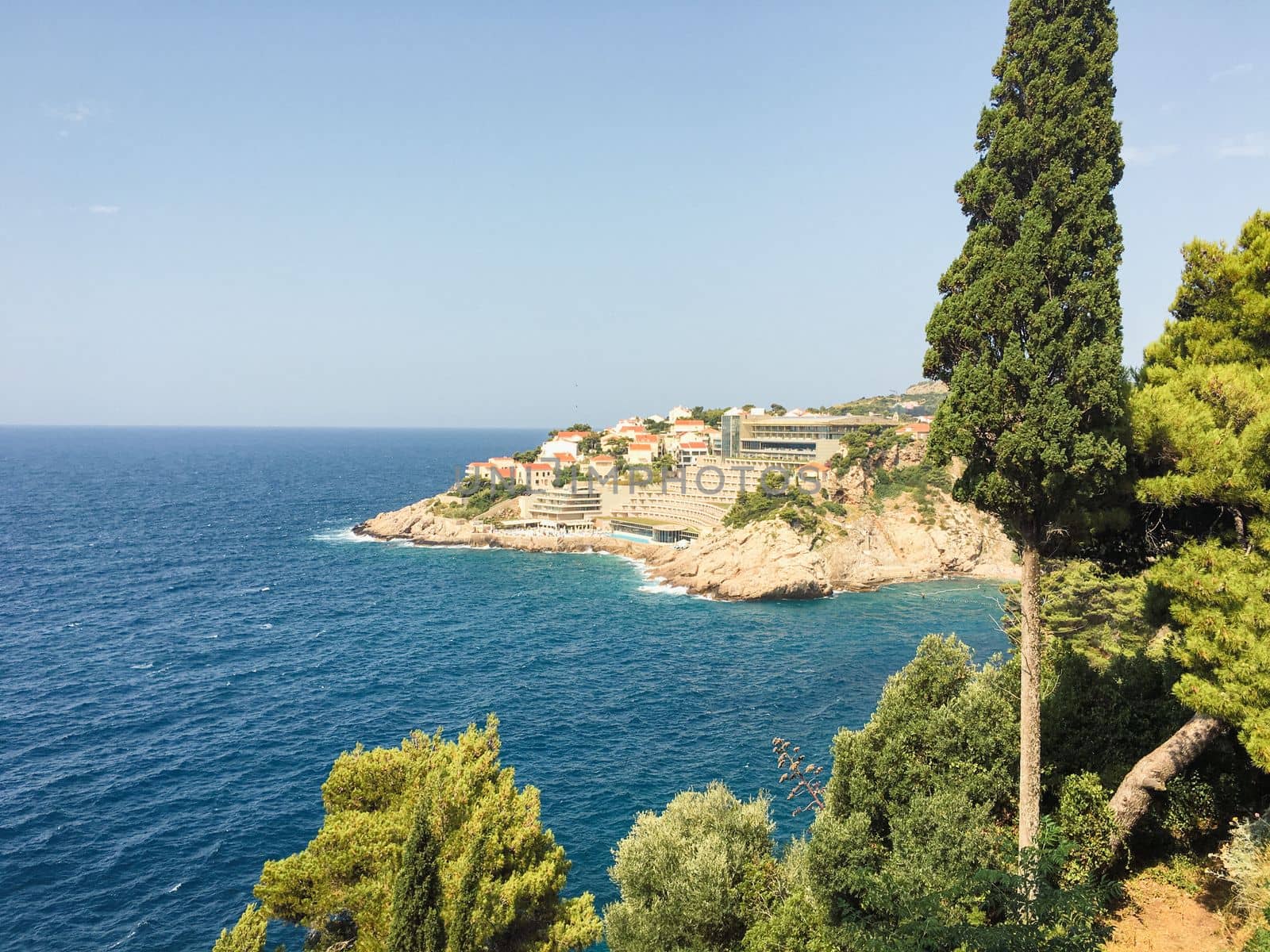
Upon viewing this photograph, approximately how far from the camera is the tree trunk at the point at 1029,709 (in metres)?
12.2

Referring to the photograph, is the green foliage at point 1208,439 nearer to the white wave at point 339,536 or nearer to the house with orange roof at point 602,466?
the house with orange roof at point 602,466

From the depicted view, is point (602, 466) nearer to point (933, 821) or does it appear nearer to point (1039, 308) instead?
point (933, 821)

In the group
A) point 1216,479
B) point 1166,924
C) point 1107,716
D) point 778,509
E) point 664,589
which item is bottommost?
point 664,589

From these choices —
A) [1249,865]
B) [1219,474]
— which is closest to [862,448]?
[1219,474]

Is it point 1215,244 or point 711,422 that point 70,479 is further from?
point 1215,244

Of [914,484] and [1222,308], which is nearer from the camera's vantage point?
[1222,308]

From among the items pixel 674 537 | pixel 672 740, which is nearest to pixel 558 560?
pixel 674 537

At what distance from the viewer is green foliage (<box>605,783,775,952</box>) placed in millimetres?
14438

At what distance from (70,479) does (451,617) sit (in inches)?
6090

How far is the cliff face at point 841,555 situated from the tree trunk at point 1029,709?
52.1 metres

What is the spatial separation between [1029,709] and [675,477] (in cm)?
8661

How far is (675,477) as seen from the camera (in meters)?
98.8

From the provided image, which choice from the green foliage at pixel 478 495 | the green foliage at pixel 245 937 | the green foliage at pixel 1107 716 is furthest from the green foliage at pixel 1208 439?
the green foliage at pixel 478 495

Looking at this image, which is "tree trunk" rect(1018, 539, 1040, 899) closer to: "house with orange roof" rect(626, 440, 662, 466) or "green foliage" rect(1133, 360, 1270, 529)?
"green foliage" rect(1133, 360, 1270, 529)
